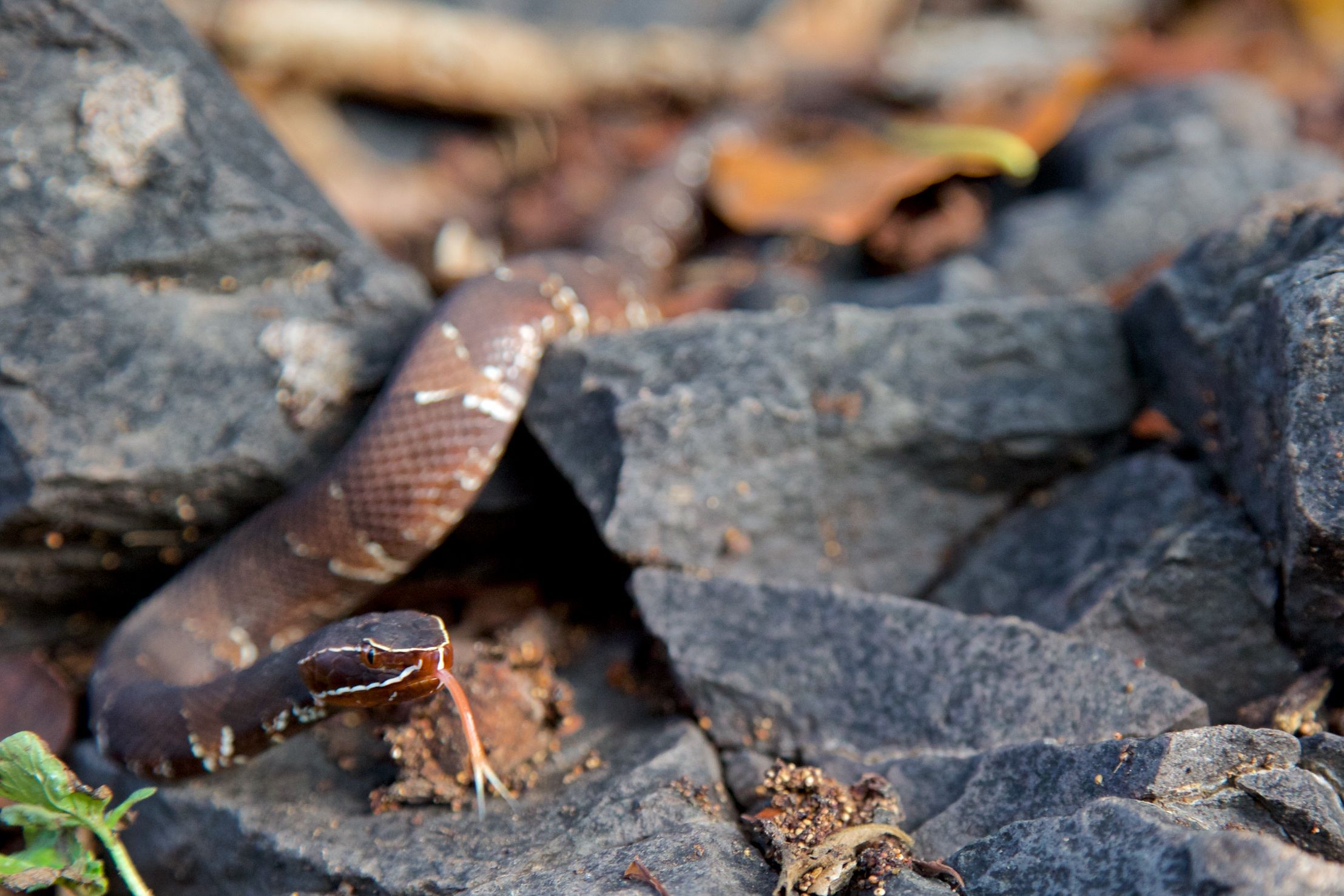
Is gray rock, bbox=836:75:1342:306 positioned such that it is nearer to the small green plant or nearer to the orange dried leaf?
the orange dried leaf

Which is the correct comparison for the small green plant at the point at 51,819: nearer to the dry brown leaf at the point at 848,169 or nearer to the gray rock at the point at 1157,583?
the gray rock at the point at 1157,583

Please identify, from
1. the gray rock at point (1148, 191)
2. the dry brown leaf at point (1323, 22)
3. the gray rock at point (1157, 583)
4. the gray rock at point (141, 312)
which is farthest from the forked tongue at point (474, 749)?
the dry brown leaf at point (1323, 22)

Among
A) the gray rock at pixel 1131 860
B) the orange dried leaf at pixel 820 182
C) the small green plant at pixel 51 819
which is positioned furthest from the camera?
the orange dried leaf at pixel 820 182

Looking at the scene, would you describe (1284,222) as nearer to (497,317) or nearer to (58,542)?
(497,317)

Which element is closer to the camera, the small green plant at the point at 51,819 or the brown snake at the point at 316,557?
the small green plant at the point at 51,819

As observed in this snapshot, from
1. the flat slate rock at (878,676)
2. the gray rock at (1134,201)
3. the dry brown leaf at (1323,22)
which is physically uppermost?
the dry brown leaf at (1323,22)

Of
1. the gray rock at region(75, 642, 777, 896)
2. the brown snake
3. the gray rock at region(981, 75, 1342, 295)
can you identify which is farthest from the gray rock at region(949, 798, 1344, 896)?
the gray rock at region(981, 75, 1342, 295)

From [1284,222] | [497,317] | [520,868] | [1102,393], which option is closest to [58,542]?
[497,317]
